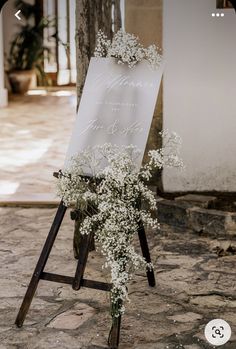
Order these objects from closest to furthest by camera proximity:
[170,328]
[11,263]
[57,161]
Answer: [170,328] → [11,263] → [57,161]

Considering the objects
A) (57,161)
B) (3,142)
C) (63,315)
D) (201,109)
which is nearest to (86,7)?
(201,109)

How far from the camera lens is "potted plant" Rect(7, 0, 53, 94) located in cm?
1581

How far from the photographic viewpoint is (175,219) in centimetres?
677

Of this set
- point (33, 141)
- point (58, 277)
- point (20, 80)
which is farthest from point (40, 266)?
point (20, 80)

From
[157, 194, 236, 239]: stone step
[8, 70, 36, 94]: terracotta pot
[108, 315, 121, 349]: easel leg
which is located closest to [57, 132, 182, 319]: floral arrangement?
[108, 315, 121, 349]: easel leg

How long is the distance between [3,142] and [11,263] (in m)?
5.39

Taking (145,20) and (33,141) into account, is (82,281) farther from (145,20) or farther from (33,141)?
(33,141)

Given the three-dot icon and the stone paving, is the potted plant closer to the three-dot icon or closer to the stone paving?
the stone paving

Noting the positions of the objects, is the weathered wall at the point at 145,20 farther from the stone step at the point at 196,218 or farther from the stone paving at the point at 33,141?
the stone paving at the point at 33,141

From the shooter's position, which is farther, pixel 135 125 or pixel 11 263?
pixel 11 263

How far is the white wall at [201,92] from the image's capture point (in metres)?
7.02

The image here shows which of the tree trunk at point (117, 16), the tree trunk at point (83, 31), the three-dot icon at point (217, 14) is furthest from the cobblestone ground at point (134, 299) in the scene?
the three-dot icon at point (217, 14)

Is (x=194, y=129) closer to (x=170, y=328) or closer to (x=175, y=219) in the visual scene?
(x=175, y=219)

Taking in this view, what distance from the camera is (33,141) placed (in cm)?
1111
